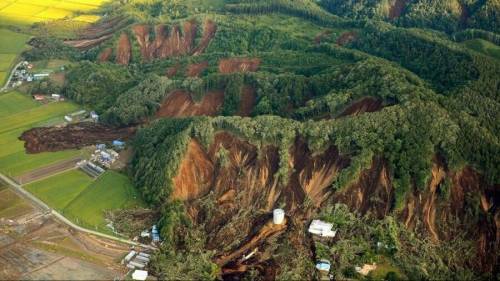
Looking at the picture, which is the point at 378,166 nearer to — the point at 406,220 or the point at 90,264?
the point at 406,220


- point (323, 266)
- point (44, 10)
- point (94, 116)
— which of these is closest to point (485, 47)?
point (323, 266)

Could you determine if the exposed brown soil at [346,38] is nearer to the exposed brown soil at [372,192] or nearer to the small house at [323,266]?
the exposed brown soil at [372,192]

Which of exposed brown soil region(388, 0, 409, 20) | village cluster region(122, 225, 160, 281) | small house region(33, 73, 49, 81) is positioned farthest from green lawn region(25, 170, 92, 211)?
exposed brown soil region(388, 0, 409, 20)

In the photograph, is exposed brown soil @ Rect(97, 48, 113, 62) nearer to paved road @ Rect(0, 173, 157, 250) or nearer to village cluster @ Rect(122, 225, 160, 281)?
paved road @ Rect(0, 173, 157, 250)

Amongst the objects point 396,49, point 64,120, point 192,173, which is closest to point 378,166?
point 192,173

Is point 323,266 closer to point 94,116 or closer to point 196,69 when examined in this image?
point 94,116
